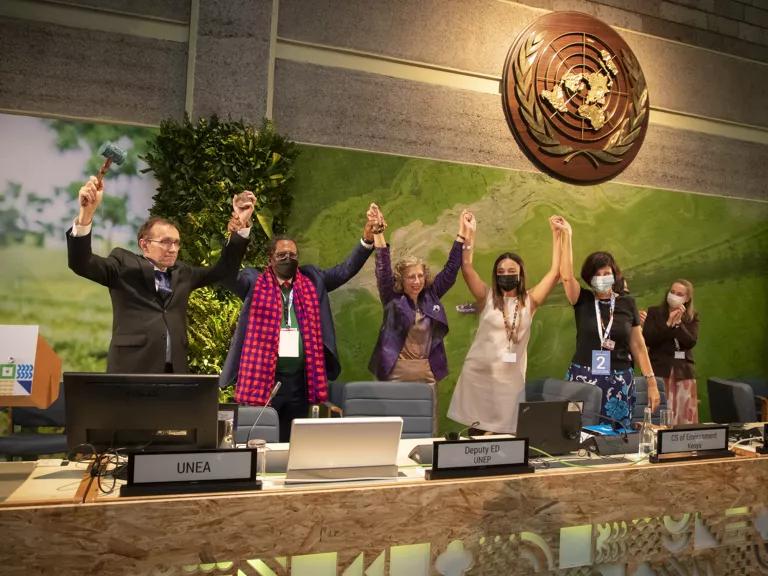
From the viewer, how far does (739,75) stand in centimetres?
675

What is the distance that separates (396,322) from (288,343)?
31.1 inches

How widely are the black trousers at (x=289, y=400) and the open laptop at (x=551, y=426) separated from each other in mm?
1657

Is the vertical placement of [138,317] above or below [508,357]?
above

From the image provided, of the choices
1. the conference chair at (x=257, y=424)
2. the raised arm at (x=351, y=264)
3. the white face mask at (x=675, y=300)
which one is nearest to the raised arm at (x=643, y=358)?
the white face mask at (x=675, y=300)

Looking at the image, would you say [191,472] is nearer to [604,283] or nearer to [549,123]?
[604,283]

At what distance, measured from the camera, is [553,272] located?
4.96m

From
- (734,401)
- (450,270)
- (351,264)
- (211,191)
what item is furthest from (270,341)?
(734,401)

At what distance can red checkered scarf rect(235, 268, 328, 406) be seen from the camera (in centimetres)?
372

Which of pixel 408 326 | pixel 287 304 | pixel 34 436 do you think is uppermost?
pixel 287 304

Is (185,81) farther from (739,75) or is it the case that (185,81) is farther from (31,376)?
(739,75)

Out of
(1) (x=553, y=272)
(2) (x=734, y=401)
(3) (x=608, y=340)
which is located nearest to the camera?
(3) (x=608, y=340)

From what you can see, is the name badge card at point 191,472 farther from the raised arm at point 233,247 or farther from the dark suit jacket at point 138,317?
the raised arm at point 233,247

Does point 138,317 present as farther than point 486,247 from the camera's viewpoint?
No

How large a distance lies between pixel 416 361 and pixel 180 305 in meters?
1.58
